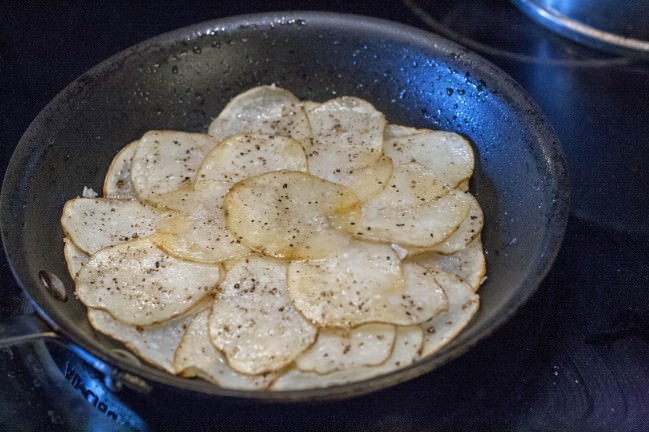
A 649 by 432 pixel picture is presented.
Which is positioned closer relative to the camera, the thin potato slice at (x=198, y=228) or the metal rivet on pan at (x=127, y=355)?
the metal rivet on pan at (x=127, y=355)

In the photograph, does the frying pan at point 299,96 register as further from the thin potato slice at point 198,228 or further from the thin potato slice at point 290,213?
the thin potato slice at point 290,213

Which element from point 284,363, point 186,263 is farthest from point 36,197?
point 284,363

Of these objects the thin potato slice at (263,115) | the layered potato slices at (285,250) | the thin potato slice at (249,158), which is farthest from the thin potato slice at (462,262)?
the thin potato slice at (263,115)

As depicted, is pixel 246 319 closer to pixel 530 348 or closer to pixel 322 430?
pixel 322 430

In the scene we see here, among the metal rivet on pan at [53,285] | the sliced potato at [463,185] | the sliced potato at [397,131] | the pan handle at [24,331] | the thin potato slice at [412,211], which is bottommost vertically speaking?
the sliced potato at [463,185]

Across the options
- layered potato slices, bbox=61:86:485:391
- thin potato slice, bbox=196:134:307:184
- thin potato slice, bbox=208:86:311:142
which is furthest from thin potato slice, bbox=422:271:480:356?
thin potato slice, bbox=208:86:311:142

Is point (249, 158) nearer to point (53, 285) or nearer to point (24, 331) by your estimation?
point (53, 285)

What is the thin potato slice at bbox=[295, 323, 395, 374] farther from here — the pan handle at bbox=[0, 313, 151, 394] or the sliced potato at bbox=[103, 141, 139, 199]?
the sliced potato at bbox=[103, 141, 139, 199]
